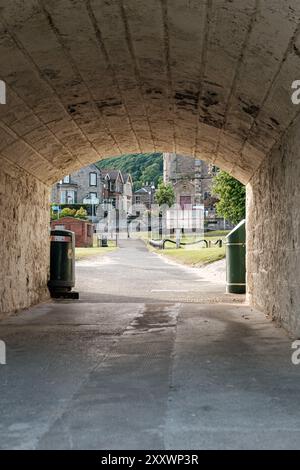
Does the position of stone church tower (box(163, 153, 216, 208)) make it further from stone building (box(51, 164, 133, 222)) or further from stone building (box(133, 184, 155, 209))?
stone building (box(133, 184, 155, 209))

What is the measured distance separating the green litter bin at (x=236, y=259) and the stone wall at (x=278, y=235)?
3.02 metres

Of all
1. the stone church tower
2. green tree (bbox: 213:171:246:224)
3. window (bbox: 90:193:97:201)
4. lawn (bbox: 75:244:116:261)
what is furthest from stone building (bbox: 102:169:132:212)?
green tree (bbox: 213:171:246:224)

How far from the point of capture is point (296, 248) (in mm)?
7352

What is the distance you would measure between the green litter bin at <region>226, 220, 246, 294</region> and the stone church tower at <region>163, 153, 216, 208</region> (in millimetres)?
78248

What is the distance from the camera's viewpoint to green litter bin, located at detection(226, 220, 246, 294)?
15227mm

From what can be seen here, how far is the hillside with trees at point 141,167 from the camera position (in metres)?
151

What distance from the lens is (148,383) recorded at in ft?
16.8

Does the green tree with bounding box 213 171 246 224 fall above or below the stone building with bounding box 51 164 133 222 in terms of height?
below

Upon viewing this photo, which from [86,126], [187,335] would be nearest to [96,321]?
[187,335]

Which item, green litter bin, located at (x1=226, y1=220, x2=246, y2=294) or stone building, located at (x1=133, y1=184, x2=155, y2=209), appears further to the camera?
stone building, located at (x1=133, y1=184, x2=155, y2=209)

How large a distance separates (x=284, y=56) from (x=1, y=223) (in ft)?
19.3

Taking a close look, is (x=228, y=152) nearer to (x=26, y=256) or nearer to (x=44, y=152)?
(x=44, y=152)

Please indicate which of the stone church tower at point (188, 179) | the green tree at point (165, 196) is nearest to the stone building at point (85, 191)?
the green tree at point (165, 196)

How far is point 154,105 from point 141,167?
153154 mm
